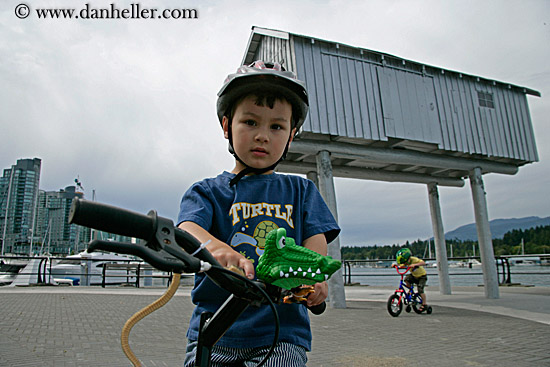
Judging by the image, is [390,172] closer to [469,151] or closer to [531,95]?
[469,151]

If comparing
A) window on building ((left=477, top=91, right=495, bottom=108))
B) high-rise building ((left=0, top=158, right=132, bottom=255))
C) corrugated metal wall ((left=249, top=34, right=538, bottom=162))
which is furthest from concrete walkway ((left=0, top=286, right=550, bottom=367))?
high-rise building ((left=0, top=158, right=132, bottom=255))

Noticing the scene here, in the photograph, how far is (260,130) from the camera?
5.65ft

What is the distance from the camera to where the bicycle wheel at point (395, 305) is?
797 centimetres

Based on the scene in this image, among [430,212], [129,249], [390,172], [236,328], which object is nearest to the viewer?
[129,249]

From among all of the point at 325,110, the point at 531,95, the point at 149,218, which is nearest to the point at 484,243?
the point at 531,95

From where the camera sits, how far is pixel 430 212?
12.3 meters

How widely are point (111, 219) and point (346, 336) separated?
5553 mm

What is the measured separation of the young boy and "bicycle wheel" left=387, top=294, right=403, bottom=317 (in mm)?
6913

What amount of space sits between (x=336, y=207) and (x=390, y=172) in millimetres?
3276

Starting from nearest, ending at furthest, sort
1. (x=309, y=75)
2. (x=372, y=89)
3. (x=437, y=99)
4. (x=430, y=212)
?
1. (x=309, y=75)
2. (x=372, y=89)
3. (x=437, y=99)
4. (x=430, y=212)

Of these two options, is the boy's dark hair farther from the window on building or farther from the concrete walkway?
the window on building

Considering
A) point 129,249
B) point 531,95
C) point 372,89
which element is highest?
point 531,95

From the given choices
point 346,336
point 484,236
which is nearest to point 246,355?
point 346,336

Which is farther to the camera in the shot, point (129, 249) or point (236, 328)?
point (236, 328)
